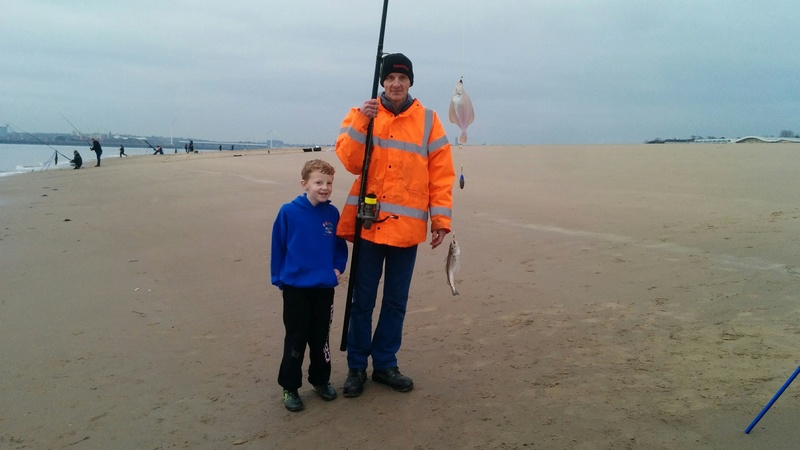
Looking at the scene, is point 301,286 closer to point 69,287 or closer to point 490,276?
point 490,276

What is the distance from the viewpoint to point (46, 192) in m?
14.2

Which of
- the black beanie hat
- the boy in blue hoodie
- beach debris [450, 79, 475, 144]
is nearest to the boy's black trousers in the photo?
the boy in blue hoodie

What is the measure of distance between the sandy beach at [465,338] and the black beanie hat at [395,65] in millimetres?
1926

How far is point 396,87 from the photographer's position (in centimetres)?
334

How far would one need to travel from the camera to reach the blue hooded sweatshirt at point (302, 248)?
3.10 meters

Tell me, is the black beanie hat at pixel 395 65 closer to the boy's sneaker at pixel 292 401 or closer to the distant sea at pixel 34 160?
the boy's sneaker at pixel 292 401

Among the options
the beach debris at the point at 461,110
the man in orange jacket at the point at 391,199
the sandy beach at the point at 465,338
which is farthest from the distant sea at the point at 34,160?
the man in orange jacket at the point at 391,199

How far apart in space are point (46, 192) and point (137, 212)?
6.16 metres

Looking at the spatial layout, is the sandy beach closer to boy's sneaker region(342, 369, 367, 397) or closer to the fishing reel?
boy's sneaker region(342, 369, 367, 397)

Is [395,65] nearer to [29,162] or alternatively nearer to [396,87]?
[396,87]

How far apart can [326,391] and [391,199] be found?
4.05 feet

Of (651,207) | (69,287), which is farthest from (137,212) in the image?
(651,207)

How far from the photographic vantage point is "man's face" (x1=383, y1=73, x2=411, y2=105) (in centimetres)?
334

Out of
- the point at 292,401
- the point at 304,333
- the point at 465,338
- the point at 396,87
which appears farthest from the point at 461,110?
the point at 292,401
